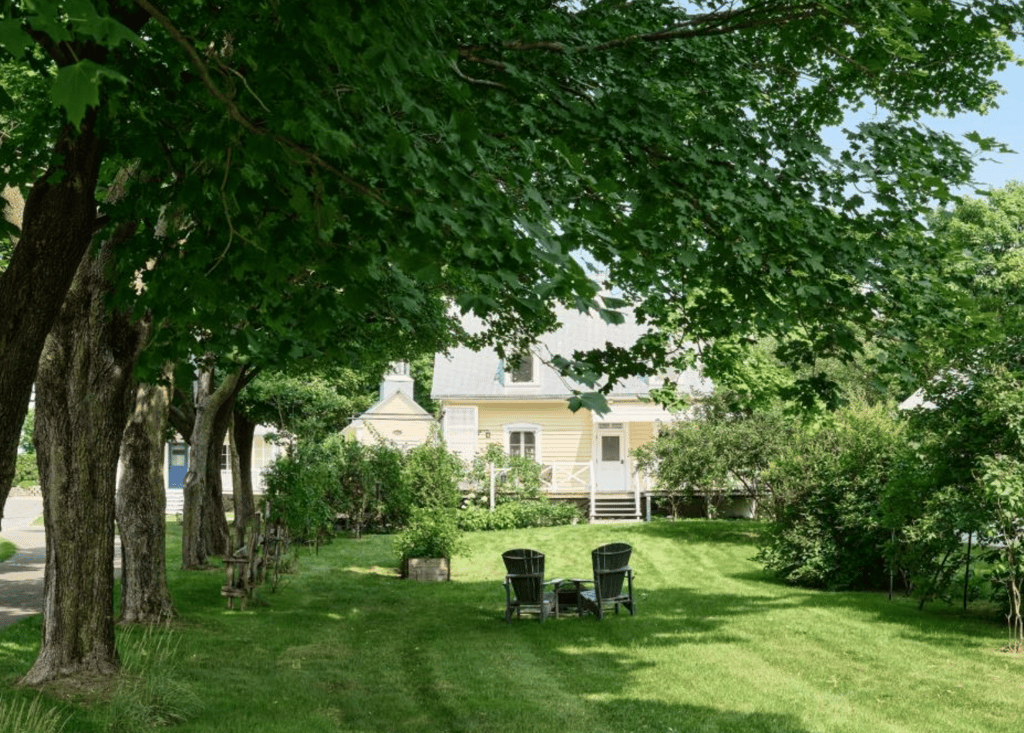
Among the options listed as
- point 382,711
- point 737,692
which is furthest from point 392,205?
point 737,692

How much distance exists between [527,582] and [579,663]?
13.3 ft

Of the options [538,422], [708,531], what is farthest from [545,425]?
[708,531]

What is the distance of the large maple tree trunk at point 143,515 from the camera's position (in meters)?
15.2

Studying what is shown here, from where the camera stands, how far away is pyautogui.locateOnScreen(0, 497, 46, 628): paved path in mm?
17672

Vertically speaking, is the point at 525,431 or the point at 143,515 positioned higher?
the point at 525,431

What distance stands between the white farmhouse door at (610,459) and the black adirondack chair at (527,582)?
75.3 ft

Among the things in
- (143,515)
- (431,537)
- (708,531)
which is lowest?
(708,531)

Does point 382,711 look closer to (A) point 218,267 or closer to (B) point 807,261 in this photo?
(A) point 218,267

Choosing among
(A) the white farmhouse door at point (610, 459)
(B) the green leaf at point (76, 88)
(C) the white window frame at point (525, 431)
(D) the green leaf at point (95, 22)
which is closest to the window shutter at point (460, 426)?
(C) the white window frame at point (525, 431)

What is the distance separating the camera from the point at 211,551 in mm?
A: 27859

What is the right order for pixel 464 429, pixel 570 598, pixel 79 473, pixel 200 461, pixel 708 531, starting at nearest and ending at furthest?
pixel 79 473
pixel 570 598
pixel 200 461
pixel 708 531
pixel 464 429

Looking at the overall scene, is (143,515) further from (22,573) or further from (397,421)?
(397,421)

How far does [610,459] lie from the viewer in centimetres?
4238

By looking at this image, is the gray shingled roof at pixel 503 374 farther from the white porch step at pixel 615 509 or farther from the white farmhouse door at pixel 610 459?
the white porch step at pixel 615 509
